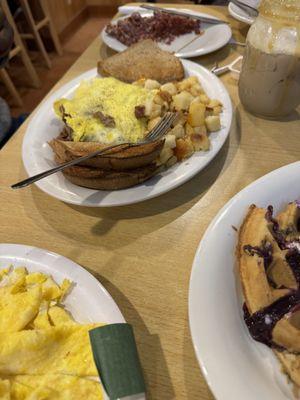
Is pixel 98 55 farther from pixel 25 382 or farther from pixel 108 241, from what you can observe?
pixel 25 382

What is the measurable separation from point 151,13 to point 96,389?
5.47 feet

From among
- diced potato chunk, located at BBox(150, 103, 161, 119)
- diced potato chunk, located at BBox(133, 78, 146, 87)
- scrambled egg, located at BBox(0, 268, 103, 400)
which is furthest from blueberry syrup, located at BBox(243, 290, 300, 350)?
diced potato chunk, located at BBox(133, 78, 146, 87)

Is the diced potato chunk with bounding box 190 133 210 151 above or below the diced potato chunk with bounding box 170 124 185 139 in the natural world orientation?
below

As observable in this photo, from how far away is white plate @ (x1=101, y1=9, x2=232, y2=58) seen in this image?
1371 mm

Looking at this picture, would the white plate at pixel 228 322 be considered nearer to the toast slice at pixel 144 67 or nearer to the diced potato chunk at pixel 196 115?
the diced potato chunk at pixel 196 115

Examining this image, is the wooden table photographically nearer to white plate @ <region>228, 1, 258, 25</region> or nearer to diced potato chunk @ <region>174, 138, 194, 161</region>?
diced potato chunk @ <region>174, 138, 194, 161</region>

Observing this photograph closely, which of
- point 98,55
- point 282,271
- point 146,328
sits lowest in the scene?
point 146,328

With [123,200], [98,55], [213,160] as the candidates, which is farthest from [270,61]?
[98,55]

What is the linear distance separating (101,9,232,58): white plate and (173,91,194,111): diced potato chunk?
440 mm

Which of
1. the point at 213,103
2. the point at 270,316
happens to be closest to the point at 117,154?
the point at 213,103

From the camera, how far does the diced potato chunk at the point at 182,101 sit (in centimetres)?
100

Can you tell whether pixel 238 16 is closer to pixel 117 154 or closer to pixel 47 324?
pixel 117 154

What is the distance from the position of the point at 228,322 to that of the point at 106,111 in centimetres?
67

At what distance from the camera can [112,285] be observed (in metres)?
0.74
